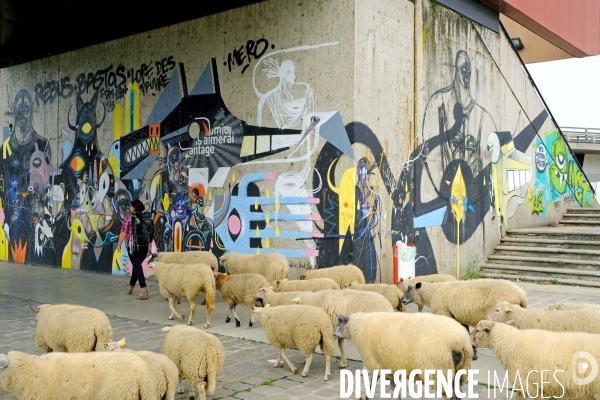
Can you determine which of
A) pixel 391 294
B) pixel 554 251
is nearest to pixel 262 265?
pixel 391 294

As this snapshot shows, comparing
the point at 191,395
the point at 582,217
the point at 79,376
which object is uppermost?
the point at 582,217

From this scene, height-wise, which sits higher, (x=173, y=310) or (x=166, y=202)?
(x=166, y=202)

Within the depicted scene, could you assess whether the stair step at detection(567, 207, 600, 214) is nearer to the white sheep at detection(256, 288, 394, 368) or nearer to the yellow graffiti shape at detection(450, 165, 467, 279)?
the yellow graffiti shape at detection(450, 165, 467, 279)

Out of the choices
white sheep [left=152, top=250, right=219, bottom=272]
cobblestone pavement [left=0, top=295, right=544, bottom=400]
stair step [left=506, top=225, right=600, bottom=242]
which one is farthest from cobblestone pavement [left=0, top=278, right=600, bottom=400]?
stair step [left=506, top=225, right=600, bottom=242]

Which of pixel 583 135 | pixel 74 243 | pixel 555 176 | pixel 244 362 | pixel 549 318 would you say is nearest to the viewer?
pixel 549 318

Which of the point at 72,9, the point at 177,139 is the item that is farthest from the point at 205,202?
the point at 72,9

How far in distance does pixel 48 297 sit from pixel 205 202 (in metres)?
3.85

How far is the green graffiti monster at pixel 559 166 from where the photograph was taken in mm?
17219

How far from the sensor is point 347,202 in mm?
10805

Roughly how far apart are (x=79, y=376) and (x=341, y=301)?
3321 mm

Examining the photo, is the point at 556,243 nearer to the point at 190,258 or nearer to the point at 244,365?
the point at 190,258

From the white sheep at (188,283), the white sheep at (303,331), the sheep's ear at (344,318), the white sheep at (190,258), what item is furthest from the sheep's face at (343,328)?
the white sheep at (190,258)

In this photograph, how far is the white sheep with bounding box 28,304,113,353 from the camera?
239 inches

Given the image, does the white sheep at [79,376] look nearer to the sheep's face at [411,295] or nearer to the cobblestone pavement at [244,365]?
the cobblestone pavement at [244,365]
